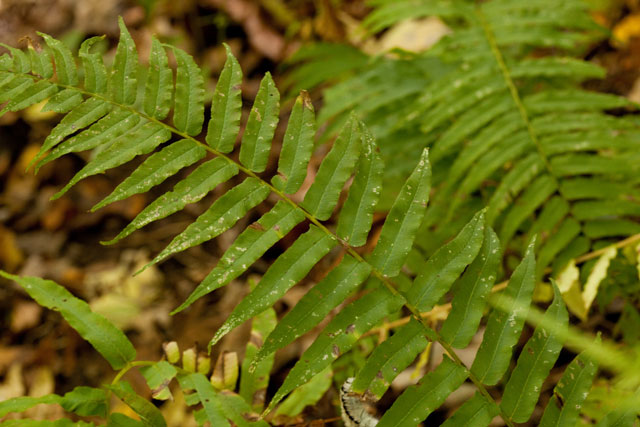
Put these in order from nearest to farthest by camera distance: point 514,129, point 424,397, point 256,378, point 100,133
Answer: point 424,397 → point 100,133 → point 256,378 → point 514,129

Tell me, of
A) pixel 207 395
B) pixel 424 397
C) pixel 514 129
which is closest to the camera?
pixel 424 397

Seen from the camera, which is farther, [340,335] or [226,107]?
[226,107]

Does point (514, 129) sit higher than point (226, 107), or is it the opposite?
point (514, 129)

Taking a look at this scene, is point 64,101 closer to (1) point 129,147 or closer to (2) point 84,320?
(1) point 129,147

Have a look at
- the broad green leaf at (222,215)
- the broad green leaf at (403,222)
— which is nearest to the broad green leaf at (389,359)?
the broad green leaf at (403,222)

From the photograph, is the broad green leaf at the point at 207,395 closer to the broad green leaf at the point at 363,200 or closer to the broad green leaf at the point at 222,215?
the broad green leaf at the point at 222,215

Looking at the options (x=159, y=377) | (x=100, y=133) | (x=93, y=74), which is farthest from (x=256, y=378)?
(x=93, y=74)

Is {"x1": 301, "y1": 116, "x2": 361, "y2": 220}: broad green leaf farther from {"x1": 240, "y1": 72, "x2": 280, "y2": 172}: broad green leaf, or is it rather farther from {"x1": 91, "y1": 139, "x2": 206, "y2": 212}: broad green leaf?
{"x1": 91, "y1": 139, "x2": 206, "y2": 212}: broad green leaf
